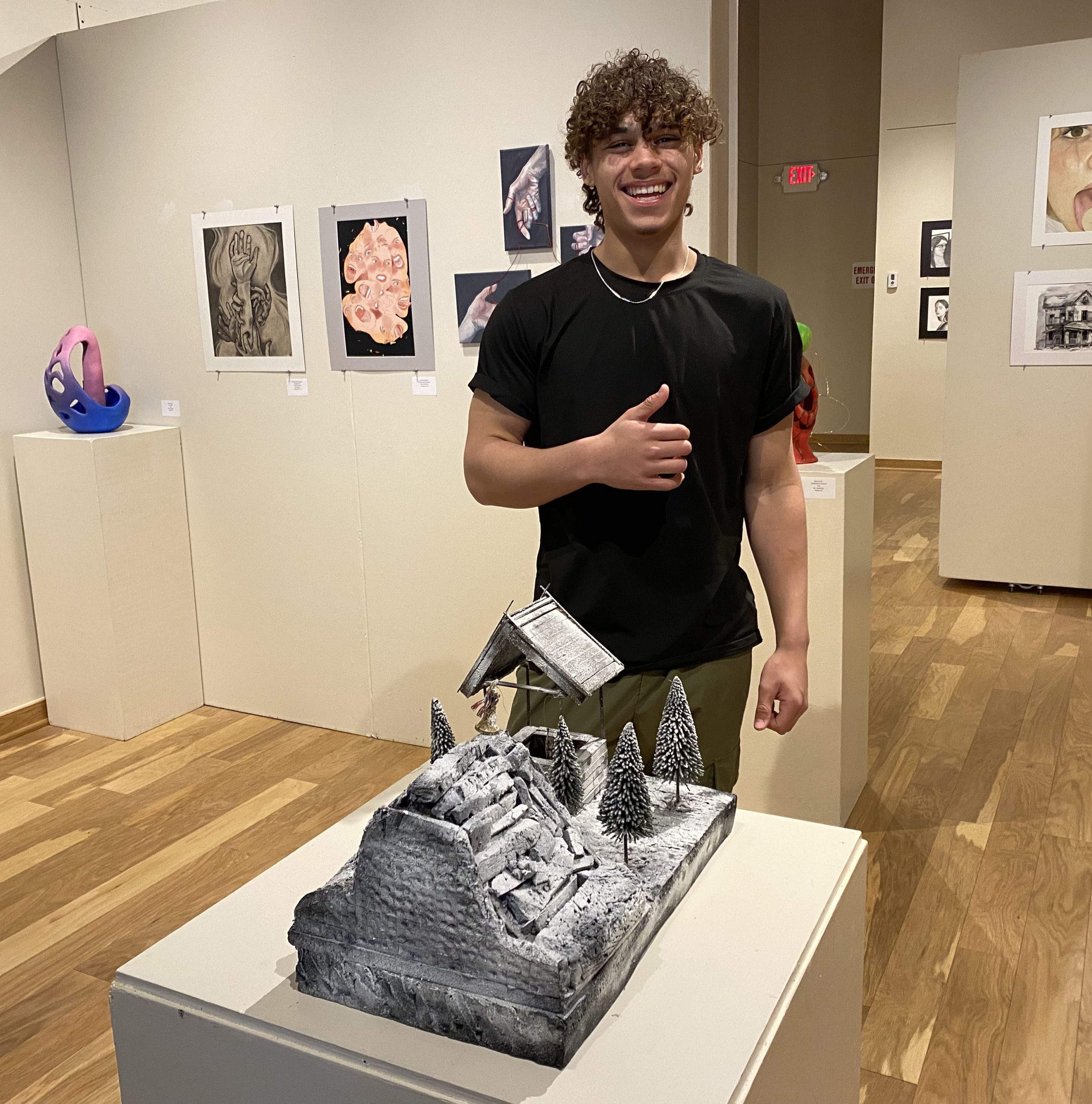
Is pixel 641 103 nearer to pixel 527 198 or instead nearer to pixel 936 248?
pixel 527 198

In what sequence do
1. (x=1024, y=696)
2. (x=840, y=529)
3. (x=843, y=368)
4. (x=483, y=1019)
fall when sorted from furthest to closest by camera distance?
(x=843, y=368)
(x=1024, y=696)
(x=840, y=529)
(x=483, y=1019)

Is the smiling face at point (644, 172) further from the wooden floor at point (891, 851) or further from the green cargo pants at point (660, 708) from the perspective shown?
the wooden floor at point (891, 851)

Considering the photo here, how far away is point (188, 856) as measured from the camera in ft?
10.6

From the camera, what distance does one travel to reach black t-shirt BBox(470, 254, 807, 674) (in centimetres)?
170

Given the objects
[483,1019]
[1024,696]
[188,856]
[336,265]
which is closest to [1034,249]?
[1024,696]

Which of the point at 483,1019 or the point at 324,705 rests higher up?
the point at 483,1019

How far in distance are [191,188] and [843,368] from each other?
747 centimetres

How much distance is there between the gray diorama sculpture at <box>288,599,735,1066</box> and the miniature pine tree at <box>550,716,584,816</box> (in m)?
0.13

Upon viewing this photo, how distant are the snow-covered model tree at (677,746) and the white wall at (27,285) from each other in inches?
128

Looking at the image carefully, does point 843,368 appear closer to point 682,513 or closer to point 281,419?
point 281,419

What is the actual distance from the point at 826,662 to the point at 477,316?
154 centimetres

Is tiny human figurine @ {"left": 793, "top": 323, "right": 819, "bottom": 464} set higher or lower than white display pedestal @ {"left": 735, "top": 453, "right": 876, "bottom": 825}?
higher

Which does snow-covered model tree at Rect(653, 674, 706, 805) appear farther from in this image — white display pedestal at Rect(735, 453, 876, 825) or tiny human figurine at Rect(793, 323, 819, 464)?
tiny human figurine at Rect(793, 323, 819, 464)

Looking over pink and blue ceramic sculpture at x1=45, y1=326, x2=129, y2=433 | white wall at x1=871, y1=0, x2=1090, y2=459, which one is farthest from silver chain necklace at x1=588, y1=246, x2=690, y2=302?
white wall at x1=871, y1=0, x2=1090, y2=459
